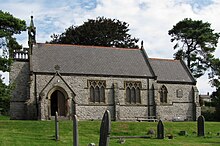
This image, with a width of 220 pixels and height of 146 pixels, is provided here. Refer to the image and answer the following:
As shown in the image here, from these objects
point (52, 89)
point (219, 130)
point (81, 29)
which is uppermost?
point (81, 29)

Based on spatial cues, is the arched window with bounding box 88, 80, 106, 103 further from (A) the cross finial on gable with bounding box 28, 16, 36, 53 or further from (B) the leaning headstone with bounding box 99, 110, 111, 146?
(B) the leaning headstone with bounding box 99, 110, 111, 146

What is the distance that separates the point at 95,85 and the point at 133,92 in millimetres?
4646

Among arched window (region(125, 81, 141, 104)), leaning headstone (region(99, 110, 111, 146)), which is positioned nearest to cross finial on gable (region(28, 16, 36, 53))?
arched window (region(125, 81, 141, 104))

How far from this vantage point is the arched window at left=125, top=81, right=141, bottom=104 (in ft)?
151

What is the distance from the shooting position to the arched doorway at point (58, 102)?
42844 mm

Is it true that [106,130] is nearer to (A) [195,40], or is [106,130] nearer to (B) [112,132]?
(B) [112,132]

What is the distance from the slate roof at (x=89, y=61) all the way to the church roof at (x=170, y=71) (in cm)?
186

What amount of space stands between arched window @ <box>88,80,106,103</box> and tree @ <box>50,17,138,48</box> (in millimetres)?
21184

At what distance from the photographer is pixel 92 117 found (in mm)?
43750

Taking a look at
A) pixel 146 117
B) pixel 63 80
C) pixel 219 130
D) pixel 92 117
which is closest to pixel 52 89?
pixel 63 80

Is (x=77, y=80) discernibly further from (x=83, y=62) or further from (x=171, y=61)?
(x=171, y=61)

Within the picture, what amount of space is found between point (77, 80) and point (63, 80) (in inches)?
74.3

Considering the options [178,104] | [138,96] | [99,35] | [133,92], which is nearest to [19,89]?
[133,92]

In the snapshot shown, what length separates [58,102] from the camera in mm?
42906
